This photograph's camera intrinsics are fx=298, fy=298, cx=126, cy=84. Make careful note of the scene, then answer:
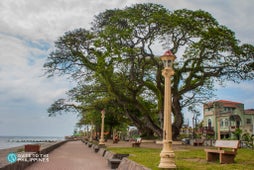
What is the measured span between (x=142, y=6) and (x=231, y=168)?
1771cm

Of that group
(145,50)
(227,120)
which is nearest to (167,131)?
(145,50)

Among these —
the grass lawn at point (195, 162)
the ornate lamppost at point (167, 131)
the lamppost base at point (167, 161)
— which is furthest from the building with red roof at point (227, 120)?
the lamppost base at point (167, 161)

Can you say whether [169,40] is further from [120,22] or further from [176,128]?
[176,128]

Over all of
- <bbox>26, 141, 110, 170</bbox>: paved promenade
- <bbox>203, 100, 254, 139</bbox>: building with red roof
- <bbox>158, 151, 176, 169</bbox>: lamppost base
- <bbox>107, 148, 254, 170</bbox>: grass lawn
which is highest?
<bbox>203, 100, 254, 139</bbox>: building with red roof

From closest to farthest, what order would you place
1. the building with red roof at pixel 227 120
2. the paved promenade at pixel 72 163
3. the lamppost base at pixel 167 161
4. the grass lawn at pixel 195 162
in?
the lamppost base at pixel 167 161, the grass lawn at pixel 195 162, the paved promenade at pixel 72 163, the building with red roof at pixel 227 120

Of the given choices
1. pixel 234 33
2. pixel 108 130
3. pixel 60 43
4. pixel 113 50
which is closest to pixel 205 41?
pixel 234 33

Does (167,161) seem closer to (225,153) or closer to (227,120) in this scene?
(225,153)

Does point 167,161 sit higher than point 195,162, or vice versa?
point 167,161

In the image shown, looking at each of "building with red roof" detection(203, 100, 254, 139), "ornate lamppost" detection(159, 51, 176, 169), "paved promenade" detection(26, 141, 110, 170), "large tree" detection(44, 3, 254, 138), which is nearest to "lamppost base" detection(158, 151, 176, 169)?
"ornate lamppost" detection(159, 51, 176, 169)

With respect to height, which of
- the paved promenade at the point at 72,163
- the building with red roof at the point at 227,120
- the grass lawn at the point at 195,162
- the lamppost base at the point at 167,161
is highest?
the building with red roof at the point at 227,120

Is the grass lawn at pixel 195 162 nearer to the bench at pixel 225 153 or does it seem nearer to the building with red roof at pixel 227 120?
the bench at pixel 225 153

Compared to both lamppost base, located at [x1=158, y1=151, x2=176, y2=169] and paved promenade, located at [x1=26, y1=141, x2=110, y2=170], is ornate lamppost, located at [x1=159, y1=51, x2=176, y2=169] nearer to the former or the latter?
lamppost base, located at [x1=158, y1=151, x2=176, y2=169]

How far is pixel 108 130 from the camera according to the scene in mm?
58219

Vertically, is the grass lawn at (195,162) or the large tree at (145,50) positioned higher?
the large tree at (145,50)
